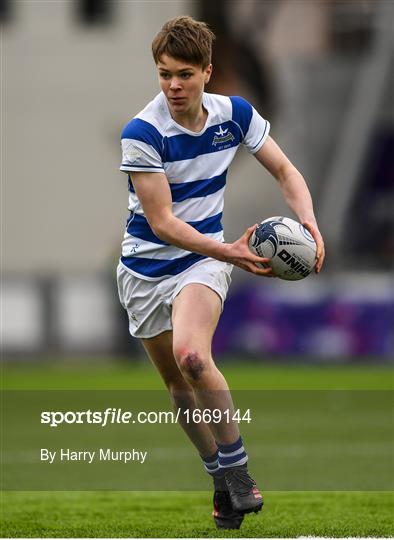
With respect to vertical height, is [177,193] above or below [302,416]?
above

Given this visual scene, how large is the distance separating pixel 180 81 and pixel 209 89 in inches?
847

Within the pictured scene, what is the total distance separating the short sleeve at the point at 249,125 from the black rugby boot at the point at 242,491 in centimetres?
174

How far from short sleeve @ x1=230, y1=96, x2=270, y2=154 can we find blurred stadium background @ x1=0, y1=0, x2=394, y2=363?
18.2 meters

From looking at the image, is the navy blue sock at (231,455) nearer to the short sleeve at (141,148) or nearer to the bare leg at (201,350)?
the bare leg at (201,350)

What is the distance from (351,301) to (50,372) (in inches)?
190

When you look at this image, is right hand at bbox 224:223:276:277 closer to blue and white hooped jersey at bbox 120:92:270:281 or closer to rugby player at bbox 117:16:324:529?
rugby player at bbox 117:16:324:529

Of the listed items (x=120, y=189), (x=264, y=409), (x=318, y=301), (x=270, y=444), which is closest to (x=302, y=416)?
(x=264, y=409)

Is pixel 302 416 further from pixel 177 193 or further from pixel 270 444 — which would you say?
pixel 177 193

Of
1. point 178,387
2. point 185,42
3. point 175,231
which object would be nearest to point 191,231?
point 175,231

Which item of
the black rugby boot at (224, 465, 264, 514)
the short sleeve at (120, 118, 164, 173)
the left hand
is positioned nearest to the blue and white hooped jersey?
the short sleeve at (120, 118, 164, 173)

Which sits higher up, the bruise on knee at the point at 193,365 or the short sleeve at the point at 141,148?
the short sleeve at the point at 141,148

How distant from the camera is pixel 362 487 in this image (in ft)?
31.4

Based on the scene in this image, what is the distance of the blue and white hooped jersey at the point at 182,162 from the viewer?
724 centimetres

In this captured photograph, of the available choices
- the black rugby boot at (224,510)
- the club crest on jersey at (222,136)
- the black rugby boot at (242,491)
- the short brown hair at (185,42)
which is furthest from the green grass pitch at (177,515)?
the short brown hair at (185,42)
